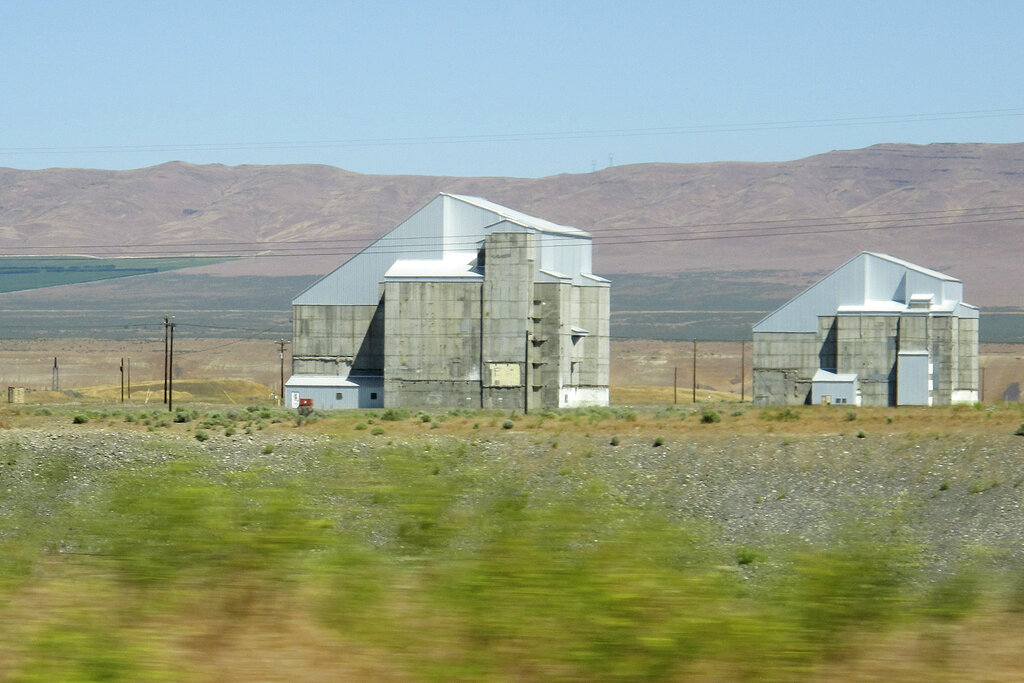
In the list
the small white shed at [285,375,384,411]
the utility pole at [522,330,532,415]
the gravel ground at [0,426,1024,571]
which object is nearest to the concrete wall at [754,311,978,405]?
the utility pole at [522,330,532,415]

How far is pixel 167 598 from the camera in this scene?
7824 mm

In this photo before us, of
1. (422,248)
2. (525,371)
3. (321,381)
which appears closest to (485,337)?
(525,371)

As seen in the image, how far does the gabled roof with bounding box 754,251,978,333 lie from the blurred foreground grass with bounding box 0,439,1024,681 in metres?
78.8

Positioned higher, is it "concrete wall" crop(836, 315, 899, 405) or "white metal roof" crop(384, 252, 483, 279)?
"white metal roof" crop(384, 252, 483, 279)

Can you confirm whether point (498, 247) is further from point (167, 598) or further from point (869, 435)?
point (167, 598)

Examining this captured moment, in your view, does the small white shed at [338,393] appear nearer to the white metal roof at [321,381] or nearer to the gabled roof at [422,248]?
the white metal roof at [321,381]

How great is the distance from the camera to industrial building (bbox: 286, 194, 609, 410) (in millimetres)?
69750

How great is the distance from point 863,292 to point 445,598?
268 feet

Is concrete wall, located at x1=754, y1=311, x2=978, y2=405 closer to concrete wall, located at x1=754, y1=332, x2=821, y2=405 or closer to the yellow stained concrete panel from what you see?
concrete wall, located at x1=754, y1=332, x2=821, y2=405

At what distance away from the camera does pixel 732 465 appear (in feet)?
135

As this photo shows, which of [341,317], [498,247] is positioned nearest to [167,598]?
[498,247]

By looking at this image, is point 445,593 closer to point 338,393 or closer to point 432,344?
point 432,344

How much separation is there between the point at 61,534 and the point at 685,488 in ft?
99.7

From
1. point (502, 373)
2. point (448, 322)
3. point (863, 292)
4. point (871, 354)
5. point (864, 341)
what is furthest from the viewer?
point (863, 292)
